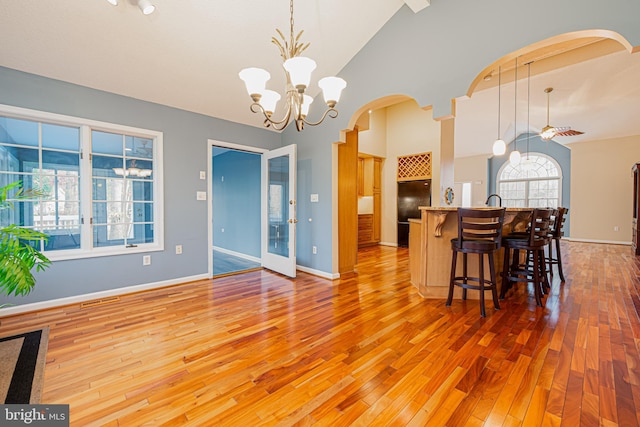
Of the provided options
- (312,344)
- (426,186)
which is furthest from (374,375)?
(426,186)

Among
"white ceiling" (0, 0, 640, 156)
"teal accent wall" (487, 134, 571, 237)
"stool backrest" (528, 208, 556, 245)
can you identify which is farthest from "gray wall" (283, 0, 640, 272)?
"teal accent wall" (487, 134, 571, 237)

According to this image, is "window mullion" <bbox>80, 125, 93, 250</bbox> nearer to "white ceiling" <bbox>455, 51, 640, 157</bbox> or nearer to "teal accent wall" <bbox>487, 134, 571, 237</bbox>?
"white ceiling" <bbox>455, 51, 640, 157</bbox>

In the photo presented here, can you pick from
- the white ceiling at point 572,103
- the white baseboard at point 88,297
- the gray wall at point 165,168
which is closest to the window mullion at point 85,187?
the gray wall at point 165,168

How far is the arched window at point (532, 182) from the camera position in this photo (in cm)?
878

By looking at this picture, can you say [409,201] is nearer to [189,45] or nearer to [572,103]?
[572,103]

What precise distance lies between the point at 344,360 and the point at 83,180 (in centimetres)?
358

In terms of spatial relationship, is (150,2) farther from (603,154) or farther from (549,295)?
(603,154)

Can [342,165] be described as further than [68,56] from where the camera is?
Yes

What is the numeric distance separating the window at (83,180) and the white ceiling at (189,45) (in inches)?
21.9

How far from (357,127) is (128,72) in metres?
3.18

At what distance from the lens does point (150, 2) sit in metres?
2.60

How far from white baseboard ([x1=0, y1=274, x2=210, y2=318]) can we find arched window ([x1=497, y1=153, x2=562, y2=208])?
32.8 feet

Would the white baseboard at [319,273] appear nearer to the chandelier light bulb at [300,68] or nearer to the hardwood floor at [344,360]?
the hardwood floor at [344,360]

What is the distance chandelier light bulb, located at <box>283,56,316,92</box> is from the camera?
6.33 ft
